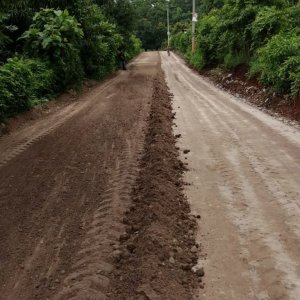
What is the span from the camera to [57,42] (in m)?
16.4

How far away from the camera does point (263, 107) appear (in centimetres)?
1362

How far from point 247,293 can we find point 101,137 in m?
6.44

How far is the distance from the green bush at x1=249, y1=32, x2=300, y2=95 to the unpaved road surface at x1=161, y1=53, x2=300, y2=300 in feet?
6.73

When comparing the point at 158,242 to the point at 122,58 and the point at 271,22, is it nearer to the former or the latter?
the point at 271,22

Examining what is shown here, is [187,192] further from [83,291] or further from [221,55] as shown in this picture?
[221,55]

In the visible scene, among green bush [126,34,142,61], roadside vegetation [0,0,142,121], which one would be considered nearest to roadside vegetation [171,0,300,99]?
roadside vegetation [0,0,142,121]

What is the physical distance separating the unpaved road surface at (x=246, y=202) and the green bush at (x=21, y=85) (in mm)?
5047

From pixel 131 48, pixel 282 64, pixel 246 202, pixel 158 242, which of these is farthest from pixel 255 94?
pixel 131 48

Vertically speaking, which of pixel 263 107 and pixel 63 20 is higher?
pixel 63 20

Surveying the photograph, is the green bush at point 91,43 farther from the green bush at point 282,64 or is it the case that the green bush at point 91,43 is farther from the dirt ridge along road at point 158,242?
the dirt ridge along road at point 158,242

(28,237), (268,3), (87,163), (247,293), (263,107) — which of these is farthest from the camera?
(268,3)

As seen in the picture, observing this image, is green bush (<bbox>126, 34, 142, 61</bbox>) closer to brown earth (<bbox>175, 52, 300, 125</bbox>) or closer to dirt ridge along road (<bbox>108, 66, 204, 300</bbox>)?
brown earth (<bbox>175, 52, 300, 125</bbox>)

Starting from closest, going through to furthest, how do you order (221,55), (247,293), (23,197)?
(247,293)
(23,197)
(221,55)

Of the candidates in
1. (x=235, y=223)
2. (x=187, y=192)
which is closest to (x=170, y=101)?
(x=187, y=192)
